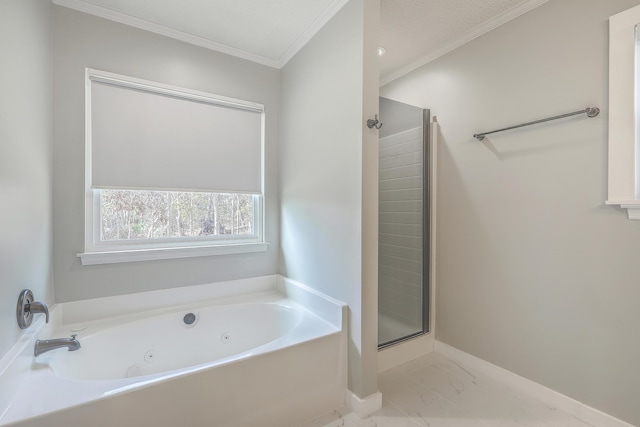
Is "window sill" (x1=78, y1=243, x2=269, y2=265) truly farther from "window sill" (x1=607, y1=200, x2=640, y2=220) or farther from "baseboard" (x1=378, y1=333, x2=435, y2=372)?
"window sill" (x1=607, y1=200, x2=640, y2=220)

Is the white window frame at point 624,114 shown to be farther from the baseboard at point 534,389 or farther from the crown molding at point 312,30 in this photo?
the crown molding at point 312,30

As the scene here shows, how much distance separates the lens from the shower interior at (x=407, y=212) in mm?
2381

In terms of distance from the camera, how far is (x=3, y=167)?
116cm

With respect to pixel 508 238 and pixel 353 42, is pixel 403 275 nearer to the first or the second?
pixel 508 238

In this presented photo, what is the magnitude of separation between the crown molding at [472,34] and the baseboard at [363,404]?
264cm

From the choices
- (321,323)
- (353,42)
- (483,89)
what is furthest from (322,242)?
(483,89)

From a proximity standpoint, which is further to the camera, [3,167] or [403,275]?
[403,275]

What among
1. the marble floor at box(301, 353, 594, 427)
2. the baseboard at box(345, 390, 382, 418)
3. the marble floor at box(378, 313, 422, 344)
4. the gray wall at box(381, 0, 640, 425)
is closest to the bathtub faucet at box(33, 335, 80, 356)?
the marble floor at box(301, 353, 594, 427)

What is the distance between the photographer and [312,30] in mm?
2045

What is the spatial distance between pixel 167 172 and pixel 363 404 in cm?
203

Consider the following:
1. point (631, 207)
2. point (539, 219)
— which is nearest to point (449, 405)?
point (539, 219)

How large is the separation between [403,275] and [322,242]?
2.88 feet

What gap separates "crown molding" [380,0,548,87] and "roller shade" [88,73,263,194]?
1433 mm

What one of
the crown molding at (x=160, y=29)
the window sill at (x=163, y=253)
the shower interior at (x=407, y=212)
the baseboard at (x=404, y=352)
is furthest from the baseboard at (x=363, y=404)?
the crown molding at (x=160, y=29)
